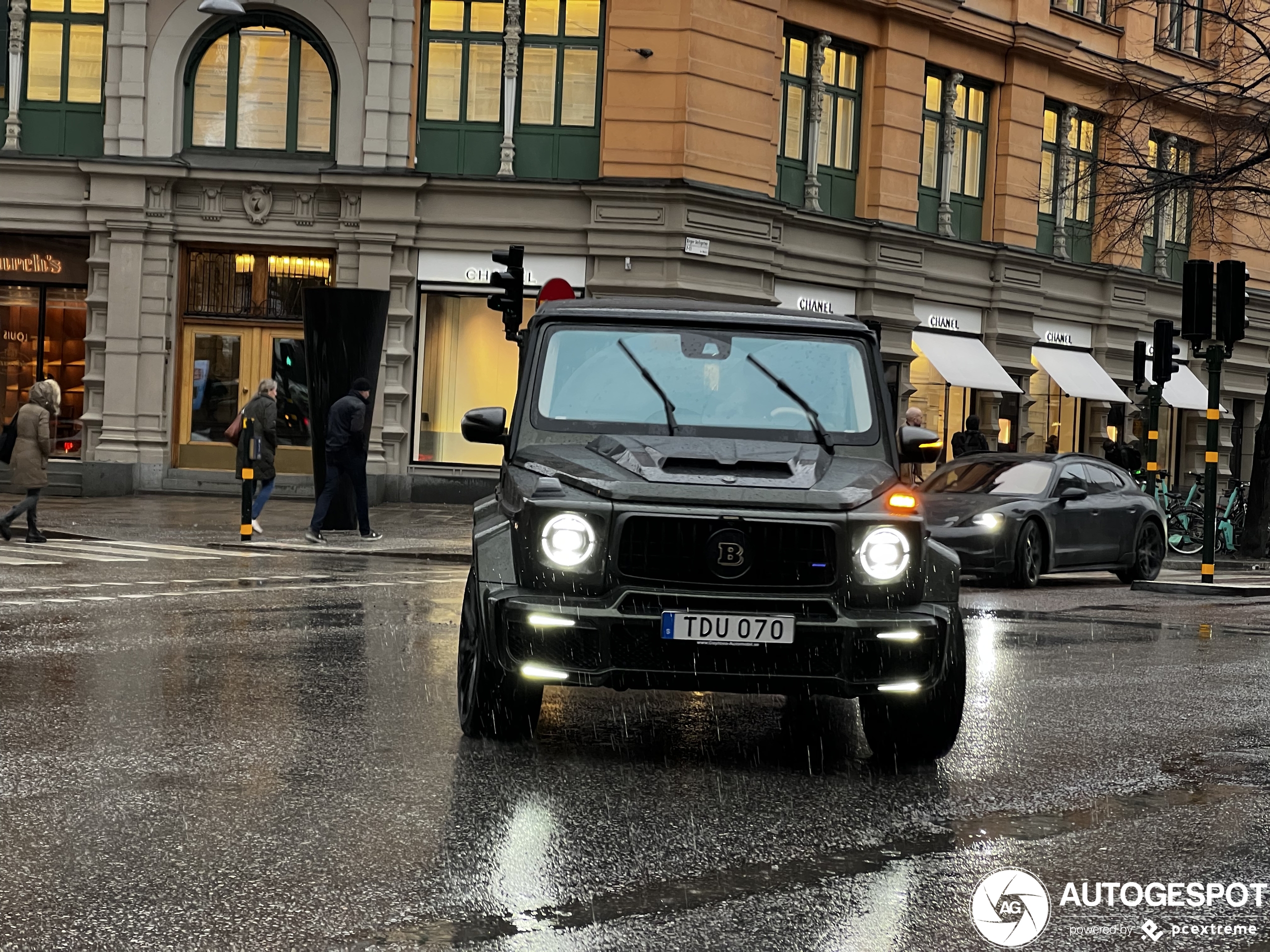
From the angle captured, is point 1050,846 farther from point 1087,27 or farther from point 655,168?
point 1087,27

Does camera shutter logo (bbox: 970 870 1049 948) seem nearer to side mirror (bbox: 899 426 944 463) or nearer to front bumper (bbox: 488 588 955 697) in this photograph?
front bumper (bbox: 488 588 955 697)

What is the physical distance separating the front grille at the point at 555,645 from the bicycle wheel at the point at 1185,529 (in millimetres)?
21760

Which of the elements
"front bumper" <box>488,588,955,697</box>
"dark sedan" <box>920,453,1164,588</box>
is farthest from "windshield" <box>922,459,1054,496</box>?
"front bumper" <box>488,588,955,697</box>

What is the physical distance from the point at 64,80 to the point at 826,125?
13.0m

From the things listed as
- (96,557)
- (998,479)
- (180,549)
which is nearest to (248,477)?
(180,549)

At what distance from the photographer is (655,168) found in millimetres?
27750

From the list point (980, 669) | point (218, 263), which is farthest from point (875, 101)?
point (980, 669)

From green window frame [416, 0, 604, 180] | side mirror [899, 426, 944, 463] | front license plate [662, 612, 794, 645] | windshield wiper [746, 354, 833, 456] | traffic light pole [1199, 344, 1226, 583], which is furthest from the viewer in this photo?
green window frame [416, 0, 604, 180]

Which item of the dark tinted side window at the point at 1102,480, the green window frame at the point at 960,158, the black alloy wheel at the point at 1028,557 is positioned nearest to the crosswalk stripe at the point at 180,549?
the black alloy wheel at the point at 1028,557

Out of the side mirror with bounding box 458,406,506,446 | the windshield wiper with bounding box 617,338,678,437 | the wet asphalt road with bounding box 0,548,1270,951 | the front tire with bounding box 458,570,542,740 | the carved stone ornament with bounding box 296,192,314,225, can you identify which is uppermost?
the carved stone ornament with bounding box 296,192,314,225

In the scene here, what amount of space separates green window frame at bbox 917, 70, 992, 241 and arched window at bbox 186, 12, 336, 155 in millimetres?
11341

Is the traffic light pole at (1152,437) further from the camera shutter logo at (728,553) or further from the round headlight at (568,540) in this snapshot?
the round headlight at (568,540)

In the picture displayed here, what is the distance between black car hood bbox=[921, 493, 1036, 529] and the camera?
1809 cm

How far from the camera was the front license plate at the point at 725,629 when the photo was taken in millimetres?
6691
